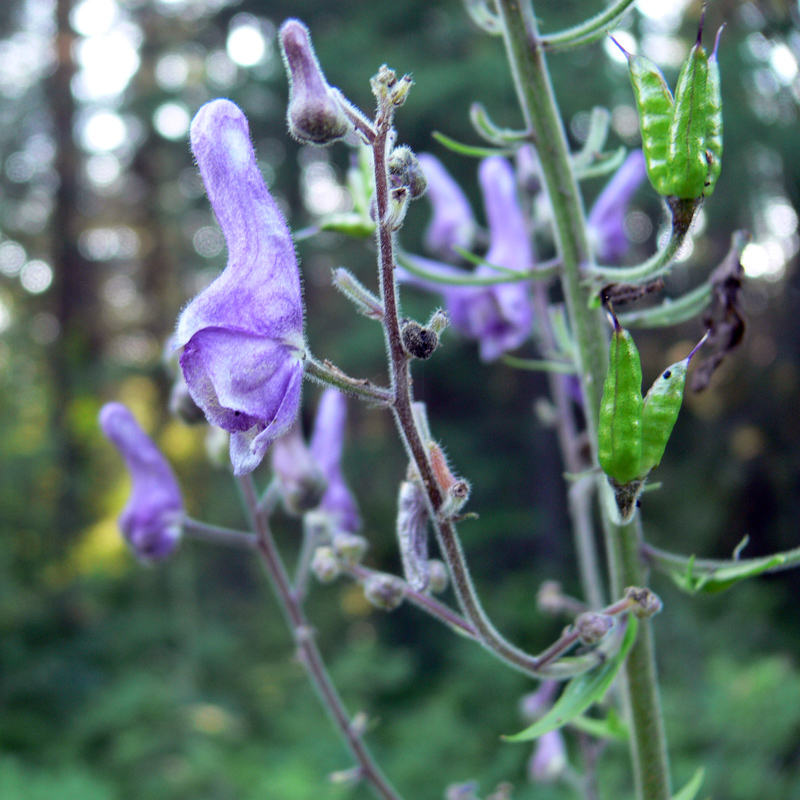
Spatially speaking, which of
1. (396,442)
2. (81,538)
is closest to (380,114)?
(396,442)

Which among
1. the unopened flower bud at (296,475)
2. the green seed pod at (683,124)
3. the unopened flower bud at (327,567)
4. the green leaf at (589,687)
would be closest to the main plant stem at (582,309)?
the green leaf at (589,687)

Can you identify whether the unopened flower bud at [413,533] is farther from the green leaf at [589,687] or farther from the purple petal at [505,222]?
the purple petal at [505,222]

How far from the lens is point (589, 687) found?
72cm

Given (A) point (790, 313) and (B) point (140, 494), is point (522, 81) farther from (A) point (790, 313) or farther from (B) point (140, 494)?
(A) point (790, 313)

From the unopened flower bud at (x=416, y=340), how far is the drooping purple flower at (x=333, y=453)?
0.63 m

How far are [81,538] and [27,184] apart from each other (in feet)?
14.9

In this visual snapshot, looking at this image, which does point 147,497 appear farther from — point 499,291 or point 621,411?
point 621,411

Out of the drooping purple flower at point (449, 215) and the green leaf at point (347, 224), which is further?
the drooping purple flower at point (449, 215)

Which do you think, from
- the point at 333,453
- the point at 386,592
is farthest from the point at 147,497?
the point at 386,592

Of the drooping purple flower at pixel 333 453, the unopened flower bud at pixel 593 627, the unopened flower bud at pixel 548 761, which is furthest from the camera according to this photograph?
the unopened flower bud at pixel 548 761

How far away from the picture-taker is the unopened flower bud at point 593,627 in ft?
2.22

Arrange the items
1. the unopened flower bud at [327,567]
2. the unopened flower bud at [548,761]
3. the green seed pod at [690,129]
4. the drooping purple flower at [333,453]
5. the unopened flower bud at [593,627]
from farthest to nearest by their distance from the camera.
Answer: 1. the unopened flower bud at [548,761]
2. the drooping purple flower at [333,453]
3. the unopened flower bud at [327,567]
4. the unopened flower bud at [593,627]
5. the green seed pod at [690,129]

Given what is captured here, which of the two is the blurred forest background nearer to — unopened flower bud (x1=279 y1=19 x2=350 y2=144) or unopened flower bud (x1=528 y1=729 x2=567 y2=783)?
unopened flower bud (x1=528 y1=729 x2=567 y2=783)

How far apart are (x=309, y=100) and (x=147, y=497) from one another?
814mm
